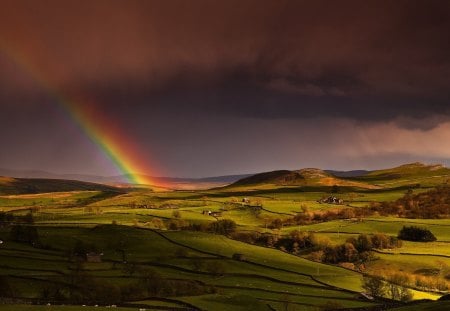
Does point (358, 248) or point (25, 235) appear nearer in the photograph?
Answer: point (25, 235)

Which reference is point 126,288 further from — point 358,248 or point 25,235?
point 358,248

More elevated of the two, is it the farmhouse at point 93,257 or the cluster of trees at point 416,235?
the cluster of trees at point 416,235

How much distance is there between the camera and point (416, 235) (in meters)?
193

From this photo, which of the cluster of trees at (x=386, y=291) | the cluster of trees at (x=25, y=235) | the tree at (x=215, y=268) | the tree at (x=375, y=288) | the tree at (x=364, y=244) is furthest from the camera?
the tree at (x=364, y=244)

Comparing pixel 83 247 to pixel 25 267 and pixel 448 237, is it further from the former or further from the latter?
pixel 448 237

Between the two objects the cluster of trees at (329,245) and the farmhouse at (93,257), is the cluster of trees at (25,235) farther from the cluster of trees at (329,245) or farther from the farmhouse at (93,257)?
the cluster of trees at (329,245)

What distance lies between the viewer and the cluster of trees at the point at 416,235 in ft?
625

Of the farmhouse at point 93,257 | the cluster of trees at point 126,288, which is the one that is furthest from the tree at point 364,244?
the farmhouse at point 93,257

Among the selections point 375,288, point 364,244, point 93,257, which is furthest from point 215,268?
point 364,244

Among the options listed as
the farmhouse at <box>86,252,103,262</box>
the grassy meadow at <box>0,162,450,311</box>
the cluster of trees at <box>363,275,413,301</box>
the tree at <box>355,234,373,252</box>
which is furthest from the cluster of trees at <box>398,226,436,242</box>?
the farmhouse at <box>86,252,103,262</box>

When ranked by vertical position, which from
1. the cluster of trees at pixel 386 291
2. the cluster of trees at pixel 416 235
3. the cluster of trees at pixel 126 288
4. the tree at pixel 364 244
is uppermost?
the cluster of trees at pixel 416 235

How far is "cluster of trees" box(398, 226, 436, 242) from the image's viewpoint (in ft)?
625

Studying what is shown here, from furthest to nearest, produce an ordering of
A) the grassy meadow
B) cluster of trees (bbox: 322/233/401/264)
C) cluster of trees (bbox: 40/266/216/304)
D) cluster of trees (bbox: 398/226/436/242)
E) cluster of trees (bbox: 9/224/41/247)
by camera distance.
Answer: cluster of trees (bbox: 398/226/436/242)
cluster of trees (bbox: 322/233/401/264)
cluster of trees (bbox: 9/224/41/247)
cluster of trees (bbox: 40/266/216/304)
the grassy meadow

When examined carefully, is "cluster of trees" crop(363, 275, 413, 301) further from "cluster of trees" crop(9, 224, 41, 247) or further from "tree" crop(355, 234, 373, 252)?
"cluster of trees" crop(9, 224, 41, 247)
